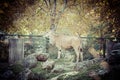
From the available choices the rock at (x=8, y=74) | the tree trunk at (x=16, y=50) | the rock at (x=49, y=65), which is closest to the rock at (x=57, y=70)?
the rock at (x=49, y=65)

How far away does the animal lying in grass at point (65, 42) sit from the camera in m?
3.66

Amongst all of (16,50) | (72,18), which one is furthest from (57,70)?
(72,18)

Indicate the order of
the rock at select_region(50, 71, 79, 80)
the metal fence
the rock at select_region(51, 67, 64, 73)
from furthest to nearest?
the metal fence < the rock at select_region(51, 67, 64, 73) < the rock at select_region(50, 71, 79, 80)

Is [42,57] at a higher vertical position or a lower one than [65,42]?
lower

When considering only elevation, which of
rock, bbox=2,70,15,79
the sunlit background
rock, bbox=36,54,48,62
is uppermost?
the sunlit background

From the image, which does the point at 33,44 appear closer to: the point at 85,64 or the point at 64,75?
the point at 64,75

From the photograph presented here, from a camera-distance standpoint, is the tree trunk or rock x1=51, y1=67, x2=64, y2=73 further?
the tree trunk

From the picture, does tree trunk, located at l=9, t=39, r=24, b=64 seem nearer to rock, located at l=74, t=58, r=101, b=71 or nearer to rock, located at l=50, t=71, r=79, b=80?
rock, located at l=50, t=71, r=79, b=80

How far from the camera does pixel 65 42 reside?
3.73 m

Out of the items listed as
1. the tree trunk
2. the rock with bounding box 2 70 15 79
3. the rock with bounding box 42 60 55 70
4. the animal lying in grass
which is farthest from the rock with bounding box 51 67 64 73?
the rock with bounding box 2 70 15 79

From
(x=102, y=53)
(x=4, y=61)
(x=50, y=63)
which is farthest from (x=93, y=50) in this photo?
(x=4, y=61)

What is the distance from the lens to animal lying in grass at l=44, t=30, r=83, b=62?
3.66 meters

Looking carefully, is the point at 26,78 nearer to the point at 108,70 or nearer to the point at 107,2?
the point at 108,70

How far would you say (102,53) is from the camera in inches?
142
